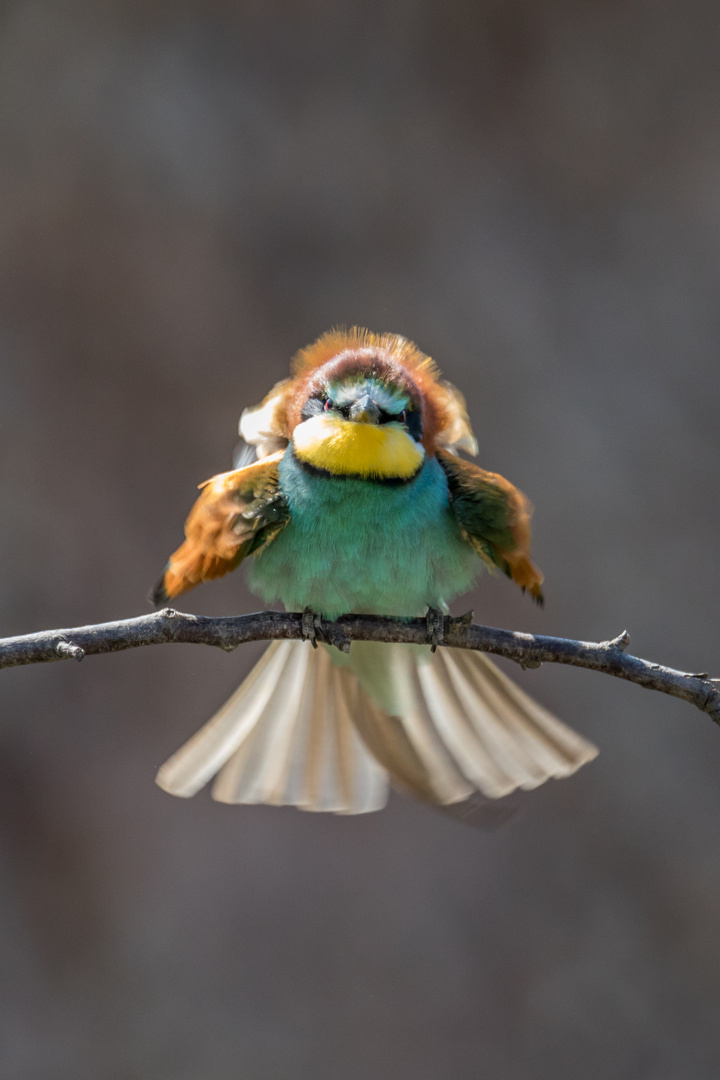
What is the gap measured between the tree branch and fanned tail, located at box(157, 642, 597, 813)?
8.9 inches

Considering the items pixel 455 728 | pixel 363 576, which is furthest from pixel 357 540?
pixel 455 728

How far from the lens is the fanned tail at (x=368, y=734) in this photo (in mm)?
1316

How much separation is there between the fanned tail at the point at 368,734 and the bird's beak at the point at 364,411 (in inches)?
13.8

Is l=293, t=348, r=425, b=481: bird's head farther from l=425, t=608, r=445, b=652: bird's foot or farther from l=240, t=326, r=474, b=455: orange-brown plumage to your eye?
l=425, t=608, r=445, b=652: bird's foot

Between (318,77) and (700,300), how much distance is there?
904mm

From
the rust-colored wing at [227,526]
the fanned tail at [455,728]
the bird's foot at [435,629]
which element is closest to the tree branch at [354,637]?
the bird's foot at [435,629]

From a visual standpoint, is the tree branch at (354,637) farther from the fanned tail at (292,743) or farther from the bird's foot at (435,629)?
the fanned tail at (292,743)

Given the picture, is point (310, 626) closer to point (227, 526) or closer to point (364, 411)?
point (227, 526)

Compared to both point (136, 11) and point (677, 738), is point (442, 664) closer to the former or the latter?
point (677, 738)

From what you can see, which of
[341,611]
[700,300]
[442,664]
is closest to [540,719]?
[442,664]

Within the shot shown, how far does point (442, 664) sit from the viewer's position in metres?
1.41

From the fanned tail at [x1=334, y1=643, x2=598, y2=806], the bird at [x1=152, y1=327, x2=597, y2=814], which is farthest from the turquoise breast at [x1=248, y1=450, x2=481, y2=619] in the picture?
the fanned tail at [x1=334, y1=643, x2=598, y2=806]

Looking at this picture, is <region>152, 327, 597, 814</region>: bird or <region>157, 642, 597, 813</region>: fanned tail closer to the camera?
<region>152, 327, 597, 814</region>: bird

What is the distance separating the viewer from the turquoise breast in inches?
47.7
